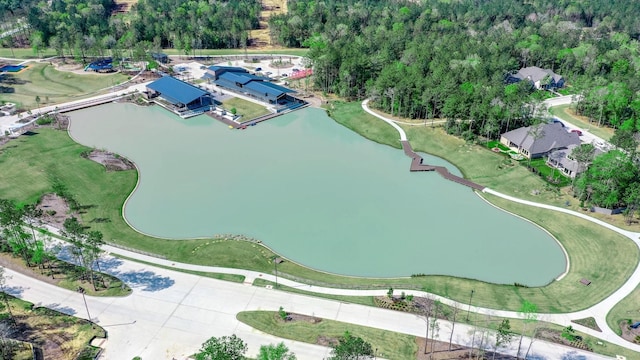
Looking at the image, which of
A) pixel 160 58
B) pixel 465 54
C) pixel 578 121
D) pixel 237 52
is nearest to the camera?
pixel 578 121

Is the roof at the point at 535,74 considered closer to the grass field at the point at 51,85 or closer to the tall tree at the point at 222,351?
the grass field at the point at 51,85

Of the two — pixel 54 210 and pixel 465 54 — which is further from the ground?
pixel 465 54

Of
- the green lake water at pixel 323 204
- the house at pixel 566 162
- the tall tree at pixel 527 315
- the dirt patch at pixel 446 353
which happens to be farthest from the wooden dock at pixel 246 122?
the tall tree at pixel 527 315

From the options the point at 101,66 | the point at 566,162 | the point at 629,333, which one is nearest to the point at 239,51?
the point at 101,66

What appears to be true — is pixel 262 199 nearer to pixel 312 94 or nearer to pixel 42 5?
pixel 312 94

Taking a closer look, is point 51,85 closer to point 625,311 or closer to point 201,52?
point 201,52

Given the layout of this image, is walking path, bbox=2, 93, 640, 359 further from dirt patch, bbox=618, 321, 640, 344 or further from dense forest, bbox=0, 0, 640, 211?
dense forest, bbox=0, 0, 640, 211
